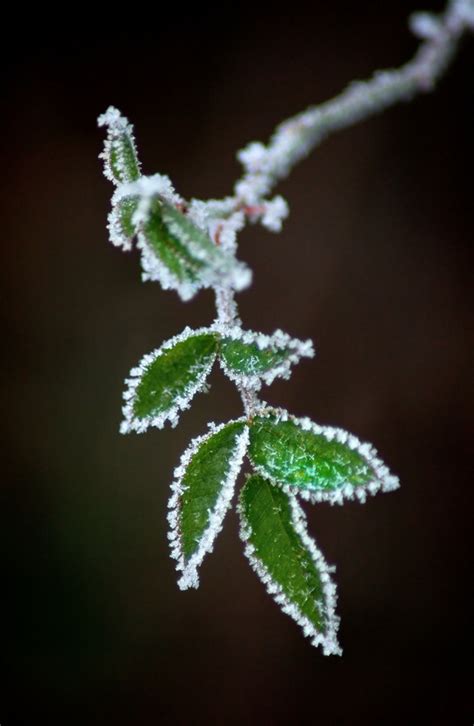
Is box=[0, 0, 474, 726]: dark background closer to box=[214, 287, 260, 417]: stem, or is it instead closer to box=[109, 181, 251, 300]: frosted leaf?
box=[214, 287, 260, 417]: stem

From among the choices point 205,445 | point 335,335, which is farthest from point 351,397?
point 205,445

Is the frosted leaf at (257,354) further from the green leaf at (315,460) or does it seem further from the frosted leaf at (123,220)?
the frosted leaf at (123,220)

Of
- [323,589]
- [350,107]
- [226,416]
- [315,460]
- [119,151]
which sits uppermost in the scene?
[226,416]

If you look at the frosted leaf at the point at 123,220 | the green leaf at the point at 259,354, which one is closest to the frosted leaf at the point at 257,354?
the green leaf at the point at 259,354

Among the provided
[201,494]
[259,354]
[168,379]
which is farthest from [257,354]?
[201,494]

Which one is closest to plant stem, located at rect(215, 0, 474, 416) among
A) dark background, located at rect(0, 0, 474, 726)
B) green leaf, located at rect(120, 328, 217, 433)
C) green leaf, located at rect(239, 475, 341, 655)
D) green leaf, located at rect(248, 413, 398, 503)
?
green leaf, located at rect(120, 328, 217, 433)

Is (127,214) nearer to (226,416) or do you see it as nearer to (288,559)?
(288,559)
